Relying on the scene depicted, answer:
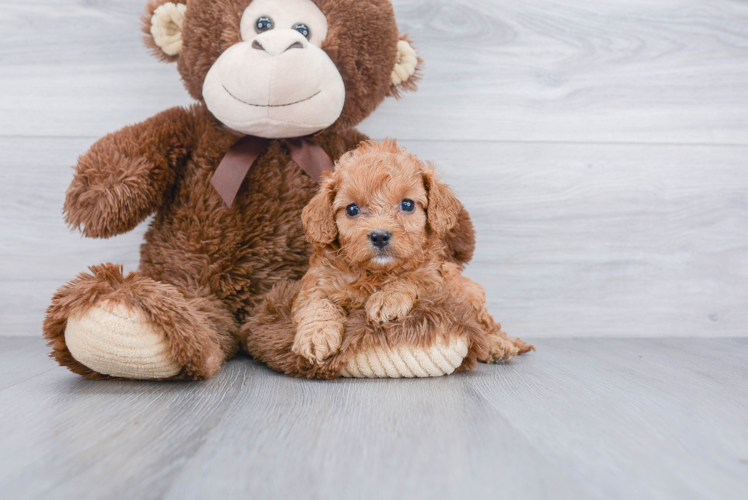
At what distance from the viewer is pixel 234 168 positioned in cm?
114

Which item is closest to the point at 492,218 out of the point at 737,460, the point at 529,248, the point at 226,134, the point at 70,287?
the point at 529,248

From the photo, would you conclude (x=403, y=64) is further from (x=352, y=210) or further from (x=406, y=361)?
(x=406, y=361)

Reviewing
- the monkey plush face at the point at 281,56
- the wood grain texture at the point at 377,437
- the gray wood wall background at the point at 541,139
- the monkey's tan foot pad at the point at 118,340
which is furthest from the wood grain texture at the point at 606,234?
the monkey's tan foot pad at the point at 118,340

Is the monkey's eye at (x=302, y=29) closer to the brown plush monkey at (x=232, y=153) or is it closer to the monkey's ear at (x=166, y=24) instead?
the brown plush monkey at (x=232, y=153)

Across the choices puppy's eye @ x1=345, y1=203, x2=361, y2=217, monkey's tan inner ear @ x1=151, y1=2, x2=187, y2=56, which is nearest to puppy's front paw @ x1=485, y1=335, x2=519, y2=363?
puppy's eye @ x1=345, y1=203, x2=361, y2=217

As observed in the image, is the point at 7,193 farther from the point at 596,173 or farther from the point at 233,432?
the point at 596,173

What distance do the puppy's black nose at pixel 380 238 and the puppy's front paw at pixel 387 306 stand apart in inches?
4.1

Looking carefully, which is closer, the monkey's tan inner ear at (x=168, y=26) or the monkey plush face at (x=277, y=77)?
the monkey plush face at (x=277, y=77)

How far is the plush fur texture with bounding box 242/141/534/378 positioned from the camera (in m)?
0.93

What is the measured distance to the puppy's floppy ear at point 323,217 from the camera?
98cm

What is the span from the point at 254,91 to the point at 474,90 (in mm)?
678

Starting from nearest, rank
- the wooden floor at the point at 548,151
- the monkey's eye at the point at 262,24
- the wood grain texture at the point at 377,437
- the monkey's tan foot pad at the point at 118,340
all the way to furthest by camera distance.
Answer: the wood grain texture at the point at 377,437
the monkey's tan foot pad at the point at 118,340
the monkey's eye at the point at 262,24
the wooden floor at the point at 548,151

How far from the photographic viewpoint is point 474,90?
148 centimetres

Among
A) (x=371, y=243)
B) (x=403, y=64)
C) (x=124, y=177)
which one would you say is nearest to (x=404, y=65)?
(x=403, y=64)
